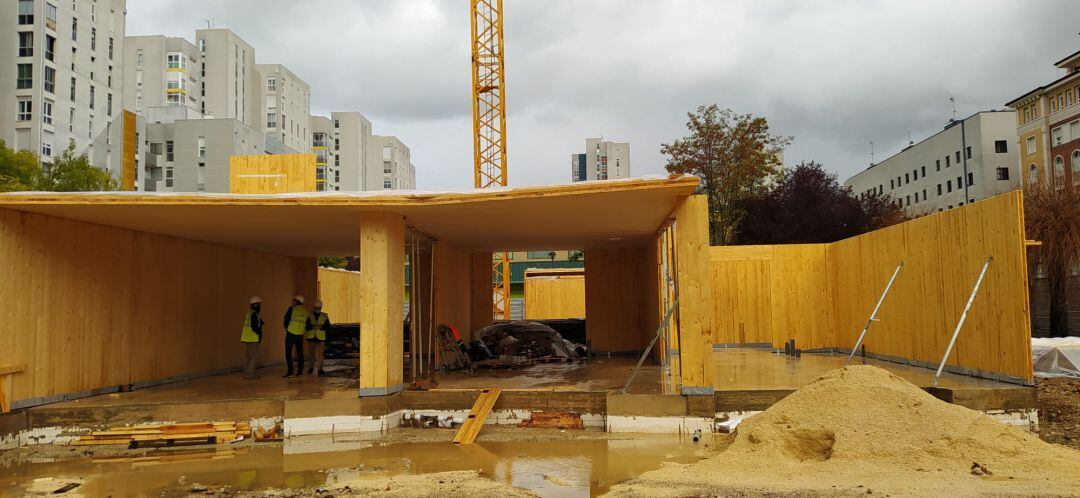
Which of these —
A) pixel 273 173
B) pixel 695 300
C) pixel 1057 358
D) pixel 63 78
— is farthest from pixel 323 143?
pixel 1057 358

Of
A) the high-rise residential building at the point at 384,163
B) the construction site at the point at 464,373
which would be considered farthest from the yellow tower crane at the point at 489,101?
the high-rise residential building at the point at 384,163

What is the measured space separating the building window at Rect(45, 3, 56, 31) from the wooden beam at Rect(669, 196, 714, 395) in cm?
4342

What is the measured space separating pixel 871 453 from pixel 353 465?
199 inches

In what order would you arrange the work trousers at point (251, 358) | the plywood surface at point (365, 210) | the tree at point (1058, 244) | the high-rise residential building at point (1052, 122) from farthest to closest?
the high-rise residential building at point (1052, 122) → the tree at point (1058, 244) → the work trousers at point (251, 358) → the plywood surface at point (365, 210)

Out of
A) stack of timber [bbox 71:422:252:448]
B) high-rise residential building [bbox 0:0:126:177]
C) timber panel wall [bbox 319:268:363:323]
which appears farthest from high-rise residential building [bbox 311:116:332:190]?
stack of timber [bbox 71:422:252:448]

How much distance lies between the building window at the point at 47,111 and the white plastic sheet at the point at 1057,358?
45.0 metres

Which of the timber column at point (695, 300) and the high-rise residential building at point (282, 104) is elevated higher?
the high-rise residential building at point (282, 104)

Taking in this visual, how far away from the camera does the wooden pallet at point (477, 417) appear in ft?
28.5

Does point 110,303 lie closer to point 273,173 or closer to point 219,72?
point 273,173

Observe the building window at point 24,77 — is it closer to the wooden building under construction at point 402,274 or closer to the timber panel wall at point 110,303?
the wooden building under construction at point 402,274

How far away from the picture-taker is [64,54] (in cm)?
4112

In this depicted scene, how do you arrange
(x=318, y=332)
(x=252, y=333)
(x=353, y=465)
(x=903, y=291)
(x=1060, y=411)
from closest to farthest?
(x=353, y=465) → (x=1060, y=411) → (x=252, y=333) → (x=903, y=291) → (x=318, y=332)

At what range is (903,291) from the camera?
12.2m

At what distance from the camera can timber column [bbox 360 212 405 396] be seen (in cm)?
941
